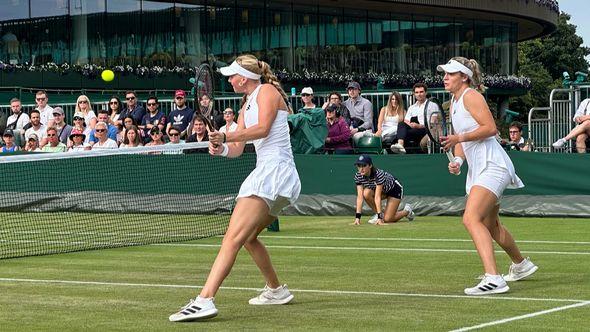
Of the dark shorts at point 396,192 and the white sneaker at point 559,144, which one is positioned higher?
the white sneaker at point 559,144

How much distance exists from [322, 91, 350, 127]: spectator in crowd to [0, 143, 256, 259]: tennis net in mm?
1890

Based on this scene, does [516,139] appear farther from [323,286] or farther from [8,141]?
[323,286]

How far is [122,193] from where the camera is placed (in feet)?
77.0

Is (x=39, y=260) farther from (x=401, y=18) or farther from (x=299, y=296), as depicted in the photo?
(x=401, y=18)

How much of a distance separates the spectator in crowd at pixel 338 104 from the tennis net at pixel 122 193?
6.20ft

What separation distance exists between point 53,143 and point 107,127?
1.40 m

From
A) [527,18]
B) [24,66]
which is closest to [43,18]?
[24,66]

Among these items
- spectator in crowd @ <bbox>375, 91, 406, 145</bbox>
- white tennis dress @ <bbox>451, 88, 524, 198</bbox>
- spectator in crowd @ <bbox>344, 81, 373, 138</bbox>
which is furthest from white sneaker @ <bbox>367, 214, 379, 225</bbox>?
white tennis dress @ <bbox>451, 88, 524, 198</bbox>

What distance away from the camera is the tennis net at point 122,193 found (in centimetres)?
2101

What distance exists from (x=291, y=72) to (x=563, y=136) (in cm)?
2715

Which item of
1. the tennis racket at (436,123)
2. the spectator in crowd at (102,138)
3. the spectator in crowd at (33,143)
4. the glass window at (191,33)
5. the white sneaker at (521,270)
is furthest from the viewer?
the glass window at (191,33)

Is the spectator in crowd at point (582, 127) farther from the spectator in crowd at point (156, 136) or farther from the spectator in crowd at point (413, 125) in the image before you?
the spectator in crowd at point (156, 136)

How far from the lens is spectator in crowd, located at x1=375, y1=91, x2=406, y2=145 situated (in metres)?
22.2

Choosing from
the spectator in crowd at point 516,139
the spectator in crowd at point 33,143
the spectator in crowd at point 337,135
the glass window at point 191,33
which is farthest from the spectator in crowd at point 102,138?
the glass window at point 191,33
